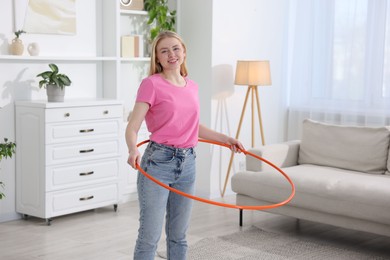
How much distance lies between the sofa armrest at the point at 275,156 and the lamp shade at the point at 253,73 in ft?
2.17

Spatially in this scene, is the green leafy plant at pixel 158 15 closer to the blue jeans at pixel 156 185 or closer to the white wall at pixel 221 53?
the white wall at pixel 221 53

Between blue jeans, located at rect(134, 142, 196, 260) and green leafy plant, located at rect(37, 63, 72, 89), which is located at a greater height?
green leafy plant, located at rect(37, 63, 72, 89)

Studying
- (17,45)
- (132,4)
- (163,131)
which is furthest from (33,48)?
(163,131)

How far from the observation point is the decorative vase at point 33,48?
5.30m

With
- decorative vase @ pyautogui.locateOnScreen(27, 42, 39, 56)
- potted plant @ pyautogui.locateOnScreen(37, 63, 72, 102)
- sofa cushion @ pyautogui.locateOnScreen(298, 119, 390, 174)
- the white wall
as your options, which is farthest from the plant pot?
sofa cushion @ pyautogui.locateOnScreen(298, 119, 390, 174)

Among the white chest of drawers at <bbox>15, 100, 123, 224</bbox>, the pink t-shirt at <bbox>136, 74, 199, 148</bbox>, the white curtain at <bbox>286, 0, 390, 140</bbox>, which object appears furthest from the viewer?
the white curtain at <bbox>286, 0, 390, 140</bbox>

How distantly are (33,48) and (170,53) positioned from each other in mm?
2541

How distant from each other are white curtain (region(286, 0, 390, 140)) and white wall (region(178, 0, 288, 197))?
0.32 meters

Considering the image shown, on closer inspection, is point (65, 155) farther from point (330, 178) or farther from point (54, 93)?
point (330, 178)

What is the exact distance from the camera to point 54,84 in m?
5.23

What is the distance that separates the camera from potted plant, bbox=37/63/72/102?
5.23 meters

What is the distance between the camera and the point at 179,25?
249 inches

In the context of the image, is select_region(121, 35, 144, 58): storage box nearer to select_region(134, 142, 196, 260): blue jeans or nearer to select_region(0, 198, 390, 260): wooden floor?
select_region(0, 198, 390, 260): wooden floor

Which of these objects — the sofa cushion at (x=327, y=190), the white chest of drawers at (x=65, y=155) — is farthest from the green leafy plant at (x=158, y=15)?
the sofa cushion at (x=327, y=190)
